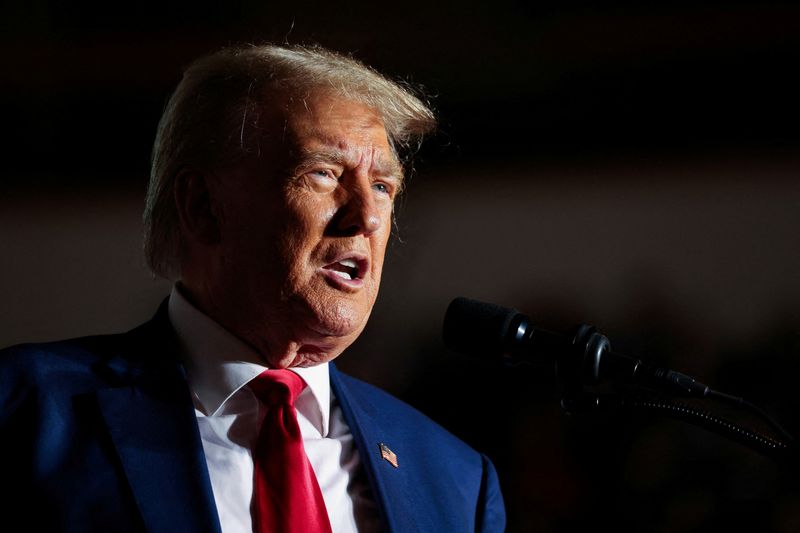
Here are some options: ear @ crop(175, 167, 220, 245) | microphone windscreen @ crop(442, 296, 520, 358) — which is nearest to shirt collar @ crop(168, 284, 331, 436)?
ear @ crop(175, 167, 220, 245)

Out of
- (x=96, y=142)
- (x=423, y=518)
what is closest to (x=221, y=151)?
(x=423, y=518)

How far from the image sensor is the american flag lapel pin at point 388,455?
5.45 ft

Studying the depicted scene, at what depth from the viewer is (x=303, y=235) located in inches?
61.0

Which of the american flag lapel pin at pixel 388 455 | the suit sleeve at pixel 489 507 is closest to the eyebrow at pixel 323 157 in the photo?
the american flag lapel pin at pixel 388 455

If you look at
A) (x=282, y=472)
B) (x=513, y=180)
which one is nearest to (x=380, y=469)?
(x=282, y=472)

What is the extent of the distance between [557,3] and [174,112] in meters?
2.21

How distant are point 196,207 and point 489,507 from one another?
697mm

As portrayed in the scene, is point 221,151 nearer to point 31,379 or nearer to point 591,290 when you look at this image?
point 31,379

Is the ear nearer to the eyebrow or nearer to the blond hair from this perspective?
the blond hair

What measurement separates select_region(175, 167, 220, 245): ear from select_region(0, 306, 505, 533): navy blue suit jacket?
0.14 m

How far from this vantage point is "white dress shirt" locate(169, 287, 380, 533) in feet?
4.85

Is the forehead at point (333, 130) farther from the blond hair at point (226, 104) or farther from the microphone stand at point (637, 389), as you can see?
the microphone stand at point (637, 389)

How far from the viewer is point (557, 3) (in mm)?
3641

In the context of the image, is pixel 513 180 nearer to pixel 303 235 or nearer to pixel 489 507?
pixel 489 507
